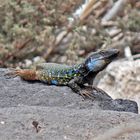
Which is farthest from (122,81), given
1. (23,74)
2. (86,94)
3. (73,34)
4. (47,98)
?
(47,98)

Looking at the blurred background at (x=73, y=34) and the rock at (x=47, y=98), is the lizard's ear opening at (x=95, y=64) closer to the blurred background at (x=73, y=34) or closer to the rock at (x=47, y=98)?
the rock at (x=47, y=98)

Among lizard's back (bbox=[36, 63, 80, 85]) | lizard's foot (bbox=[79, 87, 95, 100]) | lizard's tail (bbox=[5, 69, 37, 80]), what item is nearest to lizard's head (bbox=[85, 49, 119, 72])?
lizard's back (bbox=[36, 63, 80, 85])

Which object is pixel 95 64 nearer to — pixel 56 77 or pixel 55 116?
pixel 56 77

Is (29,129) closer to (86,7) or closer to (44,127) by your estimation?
(44,127)

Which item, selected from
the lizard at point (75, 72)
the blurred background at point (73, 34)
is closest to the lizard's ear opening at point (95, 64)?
the lizard at point (75, 72)

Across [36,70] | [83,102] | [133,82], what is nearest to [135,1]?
[133,82]

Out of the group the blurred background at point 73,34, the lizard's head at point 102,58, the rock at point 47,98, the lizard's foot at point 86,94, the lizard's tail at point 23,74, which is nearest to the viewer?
the rock at point 47,98

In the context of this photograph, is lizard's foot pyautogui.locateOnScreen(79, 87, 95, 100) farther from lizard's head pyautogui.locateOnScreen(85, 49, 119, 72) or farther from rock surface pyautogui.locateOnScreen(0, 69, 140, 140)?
lizard's head pyautogui.locateOnScreen(85, 49, 119, 72)
